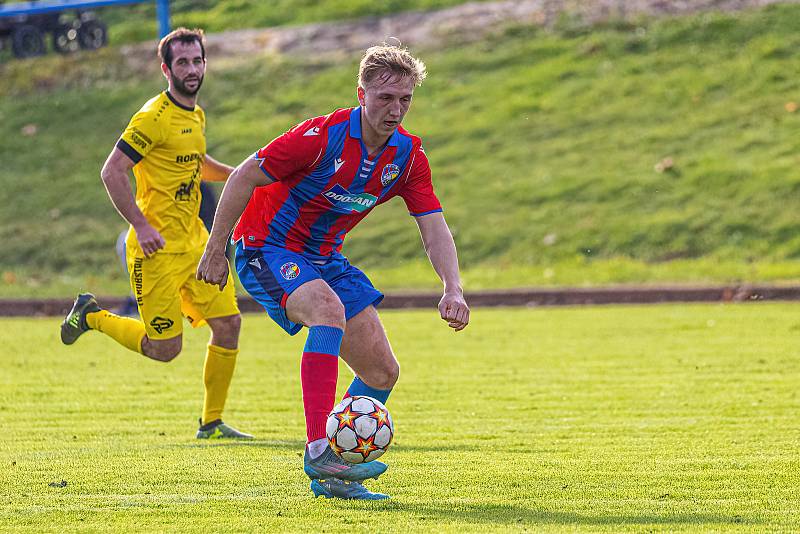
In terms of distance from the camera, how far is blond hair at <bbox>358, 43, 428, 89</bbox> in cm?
597

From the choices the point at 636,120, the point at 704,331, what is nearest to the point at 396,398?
the point at 704,331

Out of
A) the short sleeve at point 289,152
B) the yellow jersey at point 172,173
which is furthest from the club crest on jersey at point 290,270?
the yellow jersey at point 172,173

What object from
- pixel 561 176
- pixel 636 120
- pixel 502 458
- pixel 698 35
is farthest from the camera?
pixel 698 35

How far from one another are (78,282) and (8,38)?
10.9 m

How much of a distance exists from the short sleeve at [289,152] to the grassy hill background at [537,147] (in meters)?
14.6

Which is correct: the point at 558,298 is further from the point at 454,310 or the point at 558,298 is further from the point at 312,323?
the point at 312,323

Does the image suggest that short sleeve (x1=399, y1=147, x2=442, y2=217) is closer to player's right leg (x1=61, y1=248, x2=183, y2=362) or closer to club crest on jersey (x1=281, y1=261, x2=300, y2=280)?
club crest on jersey (x1=281, y1=261, x2=300, y2=280)

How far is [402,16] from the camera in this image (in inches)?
1312

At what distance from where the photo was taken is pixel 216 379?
8.60 metres

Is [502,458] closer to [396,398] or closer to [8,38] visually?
[396,398]

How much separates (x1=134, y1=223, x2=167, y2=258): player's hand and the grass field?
3.72 ft

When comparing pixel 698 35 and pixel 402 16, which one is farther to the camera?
pixel 402 16

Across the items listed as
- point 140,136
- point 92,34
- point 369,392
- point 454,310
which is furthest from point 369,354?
point 92,34

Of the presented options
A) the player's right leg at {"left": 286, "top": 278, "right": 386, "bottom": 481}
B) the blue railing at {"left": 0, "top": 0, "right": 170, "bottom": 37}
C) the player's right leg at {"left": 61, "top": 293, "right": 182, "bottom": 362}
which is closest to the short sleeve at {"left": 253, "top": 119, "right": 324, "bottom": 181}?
the player's right leg at {"left": 286, "top": 278, "right": 386, "bottom": 481}
